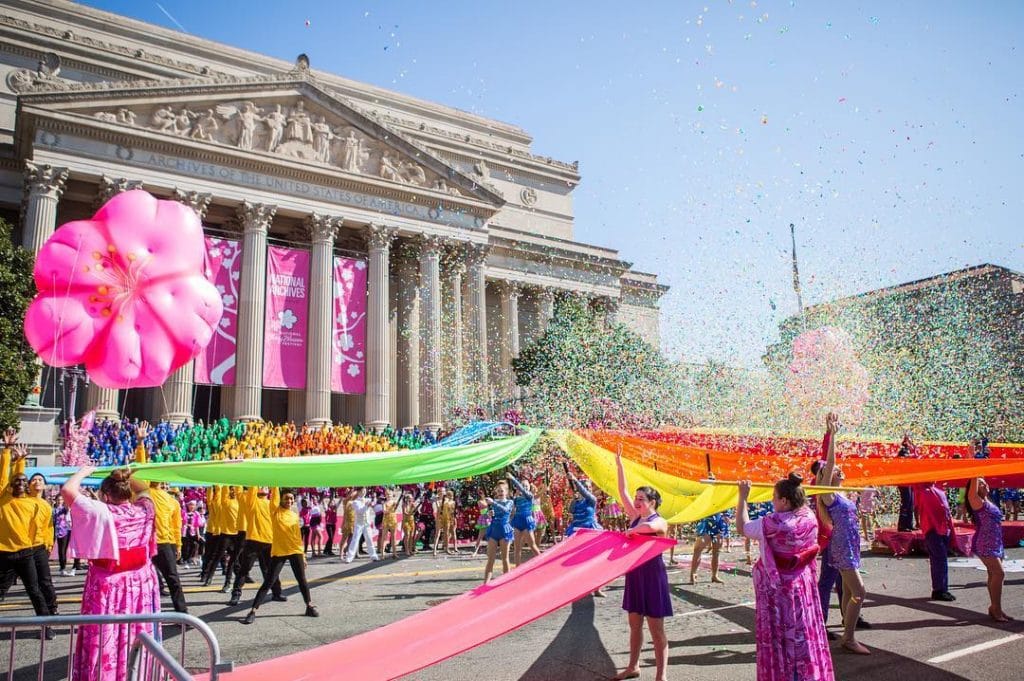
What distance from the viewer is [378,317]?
32531mm

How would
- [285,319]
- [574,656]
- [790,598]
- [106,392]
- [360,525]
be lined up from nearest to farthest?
[790,598] → [574,656] → [360,525] → [106,392] → [285,319]

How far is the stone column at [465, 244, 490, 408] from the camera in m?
35.2

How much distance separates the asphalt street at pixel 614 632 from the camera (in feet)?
21.5

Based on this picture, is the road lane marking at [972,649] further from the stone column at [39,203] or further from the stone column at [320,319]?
the stone column at [39,203]

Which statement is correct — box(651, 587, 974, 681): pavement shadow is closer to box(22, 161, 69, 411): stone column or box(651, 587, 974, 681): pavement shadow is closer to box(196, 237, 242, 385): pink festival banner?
box(196, 237, 242, 385): pink festival banner

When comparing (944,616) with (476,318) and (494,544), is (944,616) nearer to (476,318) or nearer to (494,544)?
(494,544)

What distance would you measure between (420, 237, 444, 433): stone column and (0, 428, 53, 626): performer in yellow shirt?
80.5 feet

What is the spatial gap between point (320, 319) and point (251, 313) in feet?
9.59

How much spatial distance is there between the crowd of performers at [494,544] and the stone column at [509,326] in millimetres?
22508

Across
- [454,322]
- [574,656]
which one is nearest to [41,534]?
[574,656]

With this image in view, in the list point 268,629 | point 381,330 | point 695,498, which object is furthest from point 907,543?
point 381,330

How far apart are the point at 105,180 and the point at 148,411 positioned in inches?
393

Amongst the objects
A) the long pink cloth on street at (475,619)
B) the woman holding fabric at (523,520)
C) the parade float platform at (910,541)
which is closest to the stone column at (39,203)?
the woman holding fabric at (523,520)

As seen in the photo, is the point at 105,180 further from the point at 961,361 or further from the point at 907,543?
the point at 961,361
